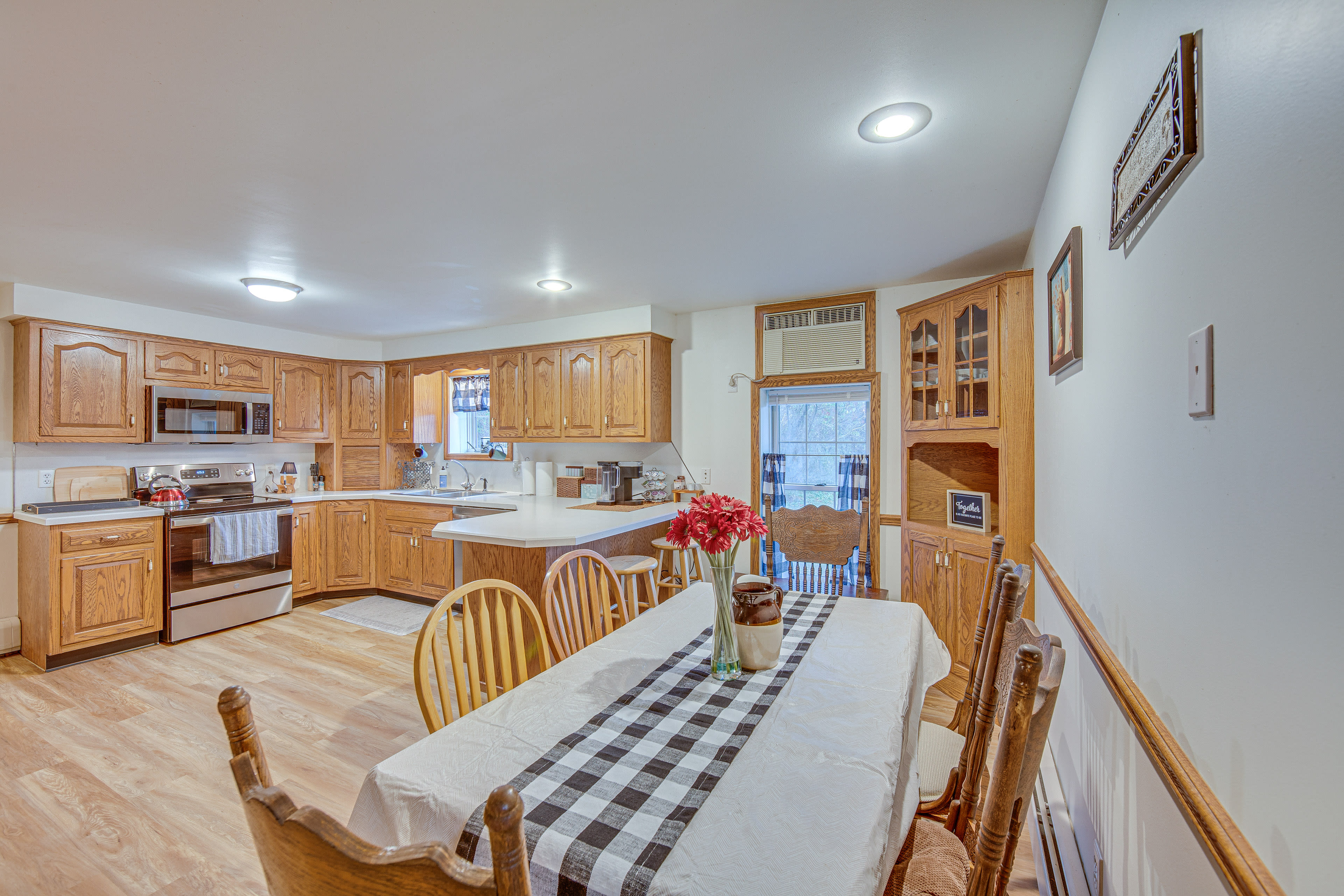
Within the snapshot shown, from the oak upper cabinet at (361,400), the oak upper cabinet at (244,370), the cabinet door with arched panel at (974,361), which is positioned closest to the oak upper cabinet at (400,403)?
the oak upper cabinet at (361,400)

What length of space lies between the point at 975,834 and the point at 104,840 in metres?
2.74

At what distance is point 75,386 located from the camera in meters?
3.64

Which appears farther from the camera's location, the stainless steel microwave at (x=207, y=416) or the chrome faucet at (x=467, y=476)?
the chrome faucet at (x=467, y=476)

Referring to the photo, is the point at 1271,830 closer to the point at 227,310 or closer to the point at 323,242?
the point at 323,242

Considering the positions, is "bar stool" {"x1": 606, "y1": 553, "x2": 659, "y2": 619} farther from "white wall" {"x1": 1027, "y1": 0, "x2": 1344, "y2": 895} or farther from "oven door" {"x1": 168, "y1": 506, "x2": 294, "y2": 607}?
"oven door" {"x1": 168, "y1": 506, "x2": 294, "y2": 607}

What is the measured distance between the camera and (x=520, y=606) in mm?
1698

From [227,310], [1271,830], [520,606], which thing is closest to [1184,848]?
[1271,830]

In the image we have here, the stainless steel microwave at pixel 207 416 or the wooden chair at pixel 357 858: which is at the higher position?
the stainless steel microwave at pixel 207 416

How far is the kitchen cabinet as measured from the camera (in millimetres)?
4465

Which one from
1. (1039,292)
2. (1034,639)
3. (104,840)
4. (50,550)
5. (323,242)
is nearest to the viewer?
(1034,639)

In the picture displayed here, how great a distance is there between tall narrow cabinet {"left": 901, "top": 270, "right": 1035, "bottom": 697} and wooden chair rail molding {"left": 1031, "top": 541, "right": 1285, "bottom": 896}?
4.79ft

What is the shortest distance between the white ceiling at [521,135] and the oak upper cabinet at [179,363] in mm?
855

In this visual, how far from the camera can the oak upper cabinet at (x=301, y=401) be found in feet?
15.6

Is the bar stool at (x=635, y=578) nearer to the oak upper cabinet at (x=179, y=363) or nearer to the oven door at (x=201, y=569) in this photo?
the oven door at (x=201, y=569)
